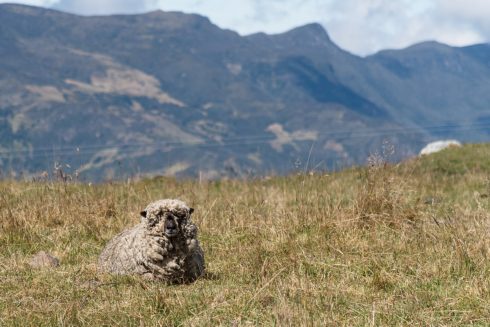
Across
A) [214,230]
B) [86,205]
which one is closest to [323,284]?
[214,230]

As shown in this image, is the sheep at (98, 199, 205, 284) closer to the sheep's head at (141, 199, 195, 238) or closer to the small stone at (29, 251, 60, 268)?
the sheep's head at (141, 199, 195, 238)

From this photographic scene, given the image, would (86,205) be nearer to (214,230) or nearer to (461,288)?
(214,230)

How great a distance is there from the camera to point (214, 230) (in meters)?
11.1

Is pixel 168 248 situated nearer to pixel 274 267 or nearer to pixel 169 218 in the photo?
pixel 169 218

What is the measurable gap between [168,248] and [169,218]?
0.39 meters

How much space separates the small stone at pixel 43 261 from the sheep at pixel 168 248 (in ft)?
3.52

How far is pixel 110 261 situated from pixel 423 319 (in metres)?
4.25

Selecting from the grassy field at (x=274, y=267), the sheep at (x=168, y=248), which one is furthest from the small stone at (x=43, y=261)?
the sheep at (x=168, y=248)

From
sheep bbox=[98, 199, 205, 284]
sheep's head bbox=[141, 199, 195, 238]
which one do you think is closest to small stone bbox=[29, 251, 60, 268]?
sheep bbox=[98, 199, 205, 284]

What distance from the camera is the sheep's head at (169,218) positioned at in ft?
27.1

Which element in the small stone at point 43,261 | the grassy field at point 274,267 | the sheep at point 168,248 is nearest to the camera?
the grassy field at point 274,267

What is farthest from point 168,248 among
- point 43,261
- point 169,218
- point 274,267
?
point 43,261

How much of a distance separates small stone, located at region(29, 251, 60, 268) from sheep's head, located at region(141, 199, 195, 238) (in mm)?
1617

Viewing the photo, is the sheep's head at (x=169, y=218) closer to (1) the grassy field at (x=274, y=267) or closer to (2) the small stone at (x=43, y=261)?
(1) the grassy field at (x=274, y=267)
